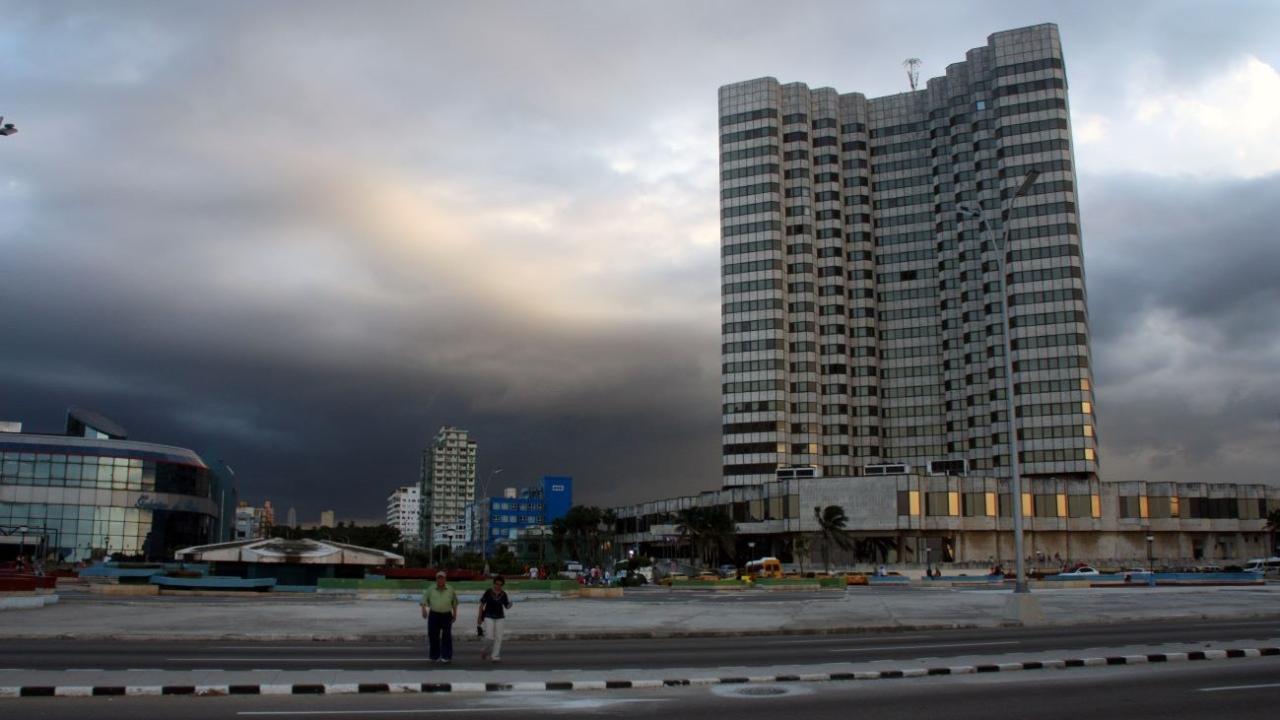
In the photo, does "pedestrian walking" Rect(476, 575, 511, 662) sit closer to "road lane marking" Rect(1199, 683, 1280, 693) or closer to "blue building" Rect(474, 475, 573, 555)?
"road lane marking" Rect(1199, 683, 1280, 693)

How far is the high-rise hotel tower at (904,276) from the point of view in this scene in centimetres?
14675

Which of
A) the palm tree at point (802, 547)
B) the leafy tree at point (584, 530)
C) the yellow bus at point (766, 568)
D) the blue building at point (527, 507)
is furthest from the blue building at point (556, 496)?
the yellow bus at point (766, 568)

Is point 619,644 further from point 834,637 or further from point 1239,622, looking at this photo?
point 1239,622

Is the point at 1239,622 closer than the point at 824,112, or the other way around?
the point at 1239,622

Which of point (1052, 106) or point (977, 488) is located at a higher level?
point (1052, 106)

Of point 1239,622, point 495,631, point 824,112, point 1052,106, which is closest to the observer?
point 495,631

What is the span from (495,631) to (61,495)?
12440 cm

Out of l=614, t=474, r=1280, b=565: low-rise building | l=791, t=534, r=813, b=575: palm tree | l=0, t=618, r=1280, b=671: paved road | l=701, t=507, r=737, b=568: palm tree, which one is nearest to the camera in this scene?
l=0, t=618, r=1280, b=671: paved road

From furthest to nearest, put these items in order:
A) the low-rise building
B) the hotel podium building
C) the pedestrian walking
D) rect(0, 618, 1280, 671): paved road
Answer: the hotel podium building < the low-rise building < the pedestrian walking < rect(0, 618, 1280, 671): paved road

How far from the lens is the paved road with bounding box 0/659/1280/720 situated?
14.0m

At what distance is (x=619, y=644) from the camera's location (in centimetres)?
2711

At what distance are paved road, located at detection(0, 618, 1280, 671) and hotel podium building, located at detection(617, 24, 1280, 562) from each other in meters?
98.2

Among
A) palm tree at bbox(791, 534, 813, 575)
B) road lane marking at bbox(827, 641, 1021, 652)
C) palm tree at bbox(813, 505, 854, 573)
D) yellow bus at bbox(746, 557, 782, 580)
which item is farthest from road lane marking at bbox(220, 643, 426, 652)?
palm tree at bbox(791, 534, 813, 575)

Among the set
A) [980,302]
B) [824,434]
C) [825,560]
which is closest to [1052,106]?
[980,302]
